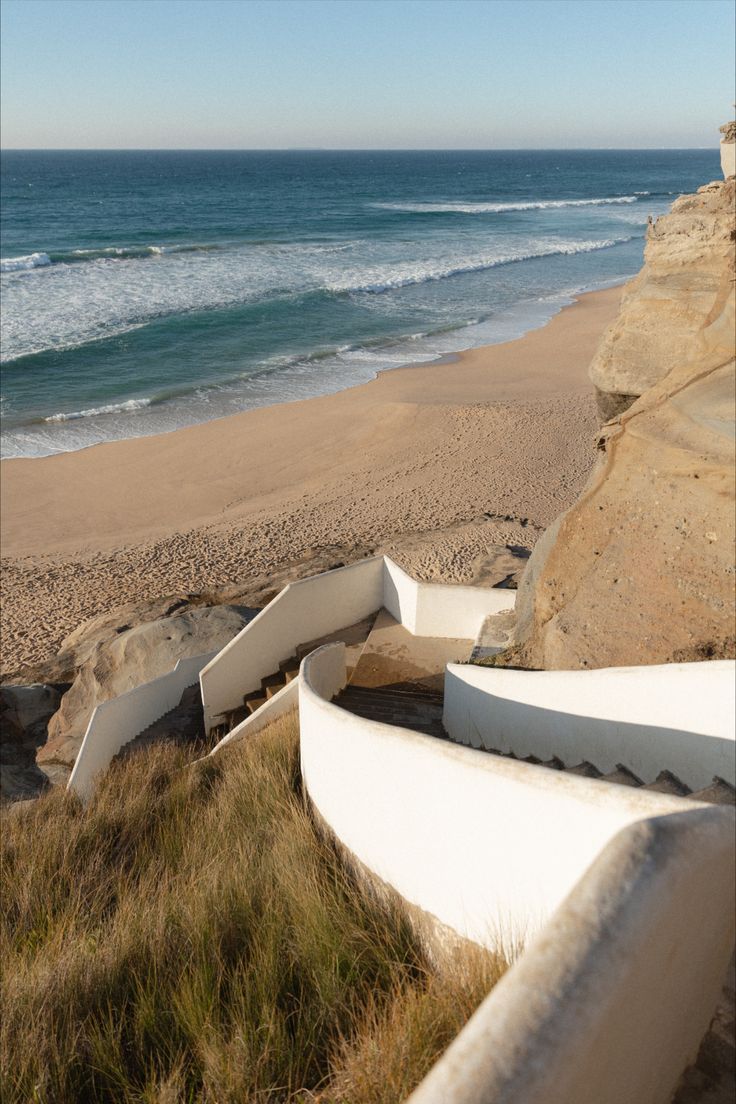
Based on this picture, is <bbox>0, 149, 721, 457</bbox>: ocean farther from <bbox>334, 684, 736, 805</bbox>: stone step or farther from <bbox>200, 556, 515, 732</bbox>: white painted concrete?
<bbox>334, 684, 736, 805</bbox>: stone step

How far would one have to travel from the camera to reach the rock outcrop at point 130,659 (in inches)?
397

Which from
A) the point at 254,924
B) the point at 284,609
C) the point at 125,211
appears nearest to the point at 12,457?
the point at 284,609

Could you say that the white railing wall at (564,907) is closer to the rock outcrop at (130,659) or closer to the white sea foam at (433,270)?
the rock outcrop at (130,659)

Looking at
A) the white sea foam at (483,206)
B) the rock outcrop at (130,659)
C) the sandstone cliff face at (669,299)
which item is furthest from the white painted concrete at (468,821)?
the white sea foam at (483,206)

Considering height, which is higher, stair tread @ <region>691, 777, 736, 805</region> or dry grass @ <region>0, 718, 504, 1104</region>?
stair tread @ <region>691, 777, 736, 805</region>

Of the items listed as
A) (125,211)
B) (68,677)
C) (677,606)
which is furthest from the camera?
(125,211)

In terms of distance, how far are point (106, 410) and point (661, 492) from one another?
18523 millimetres

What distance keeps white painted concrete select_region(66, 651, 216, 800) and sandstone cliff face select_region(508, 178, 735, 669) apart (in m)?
4.14

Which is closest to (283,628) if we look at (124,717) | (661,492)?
(124,717)

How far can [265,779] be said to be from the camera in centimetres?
686

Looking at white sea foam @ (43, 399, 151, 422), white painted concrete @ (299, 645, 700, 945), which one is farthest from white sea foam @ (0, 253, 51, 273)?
white painted concrete @ (299, 645, 700, 945)

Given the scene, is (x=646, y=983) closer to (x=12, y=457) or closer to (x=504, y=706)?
(x=504, y=706)

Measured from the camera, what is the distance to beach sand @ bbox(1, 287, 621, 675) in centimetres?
1338

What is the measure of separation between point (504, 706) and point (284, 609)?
3.48m
